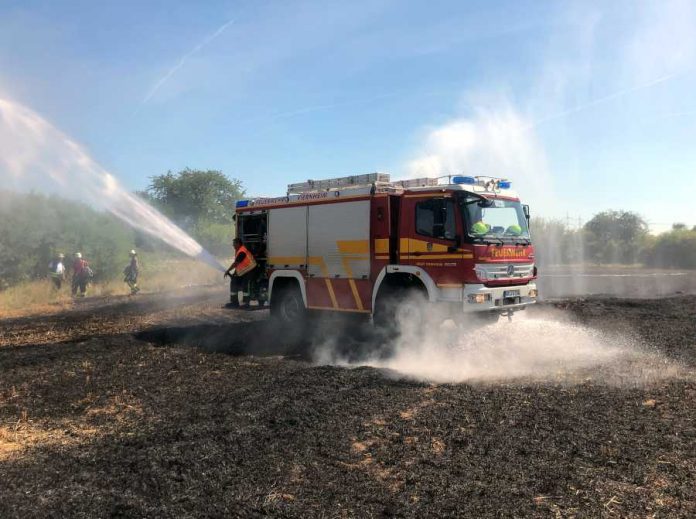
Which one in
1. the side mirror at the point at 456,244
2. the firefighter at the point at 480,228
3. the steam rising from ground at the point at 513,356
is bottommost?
the steam rising from ground at the point at 513,356

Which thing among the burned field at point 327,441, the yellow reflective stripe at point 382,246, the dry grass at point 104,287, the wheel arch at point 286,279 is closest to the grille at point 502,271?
the yellow reflective stripe at point 382,246

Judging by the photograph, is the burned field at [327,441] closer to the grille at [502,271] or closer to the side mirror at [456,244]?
the grille at [502,271]

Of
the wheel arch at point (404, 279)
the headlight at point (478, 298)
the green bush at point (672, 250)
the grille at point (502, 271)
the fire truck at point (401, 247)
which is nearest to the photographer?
the headlight at point (478, 298)

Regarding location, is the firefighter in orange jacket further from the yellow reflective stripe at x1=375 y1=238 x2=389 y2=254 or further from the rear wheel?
the yellow reflective stripe at x1=375 y1=238 x2=389 y2=254

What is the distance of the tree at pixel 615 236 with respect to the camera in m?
48.6

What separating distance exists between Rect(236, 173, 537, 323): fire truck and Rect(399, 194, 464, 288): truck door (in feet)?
0.06

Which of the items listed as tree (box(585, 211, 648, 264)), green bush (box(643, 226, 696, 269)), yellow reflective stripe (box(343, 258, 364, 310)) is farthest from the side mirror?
tree (box(585, 211, 648, 264))

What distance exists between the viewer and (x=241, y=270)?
13586 millimetres

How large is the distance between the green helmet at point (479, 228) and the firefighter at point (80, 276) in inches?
669

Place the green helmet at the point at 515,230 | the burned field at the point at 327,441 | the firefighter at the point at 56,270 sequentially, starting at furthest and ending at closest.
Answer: the firefighter at the point at 56,270 → the green helmet at the point at 515,230 → the burned field at the point at 327,441

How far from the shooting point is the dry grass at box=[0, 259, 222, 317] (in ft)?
58.8

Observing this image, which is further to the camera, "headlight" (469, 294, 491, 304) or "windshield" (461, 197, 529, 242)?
"windshield" (461, 197, 529, 242)

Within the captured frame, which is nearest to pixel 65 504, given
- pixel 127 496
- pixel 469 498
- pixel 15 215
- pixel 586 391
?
pixel 127 496

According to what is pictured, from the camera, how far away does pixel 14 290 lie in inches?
775
